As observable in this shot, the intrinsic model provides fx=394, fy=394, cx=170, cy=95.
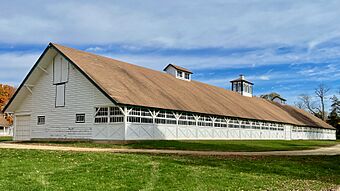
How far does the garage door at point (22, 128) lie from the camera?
1391 inches

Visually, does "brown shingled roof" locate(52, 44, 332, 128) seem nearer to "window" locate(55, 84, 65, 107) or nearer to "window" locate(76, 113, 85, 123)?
"window" locate(55, 84, 65, 107)

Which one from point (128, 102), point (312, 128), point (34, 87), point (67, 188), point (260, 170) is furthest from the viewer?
point (312, 128)

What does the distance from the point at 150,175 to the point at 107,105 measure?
1696cm

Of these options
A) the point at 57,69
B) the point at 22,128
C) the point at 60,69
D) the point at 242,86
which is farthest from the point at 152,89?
the point at 242,86

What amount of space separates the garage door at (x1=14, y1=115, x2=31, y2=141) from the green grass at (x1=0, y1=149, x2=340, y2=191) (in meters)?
20.2

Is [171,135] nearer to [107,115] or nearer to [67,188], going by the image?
[107,115]

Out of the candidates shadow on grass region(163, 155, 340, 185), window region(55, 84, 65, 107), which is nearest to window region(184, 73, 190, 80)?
window region(55, 84, 65, 107)

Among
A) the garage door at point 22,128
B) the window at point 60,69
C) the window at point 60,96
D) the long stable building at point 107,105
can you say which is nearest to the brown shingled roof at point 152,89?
the long stable building at point 107,105

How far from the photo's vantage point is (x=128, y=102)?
2817 cm

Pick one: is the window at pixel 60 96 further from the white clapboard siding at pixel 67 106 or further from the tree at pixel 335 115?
the tree at pixel 335 115

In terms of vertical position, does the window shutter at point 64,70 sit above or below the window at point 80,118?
above

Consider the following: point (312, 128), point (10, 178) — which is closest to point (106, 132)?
point (10, 178)

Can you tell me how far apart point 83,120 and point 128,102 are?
4.75 metres

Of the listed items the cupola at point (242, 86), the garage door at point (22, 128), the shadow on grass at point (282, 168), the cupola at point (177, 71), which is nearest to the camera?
the shadow on grass at point (282, 168)
